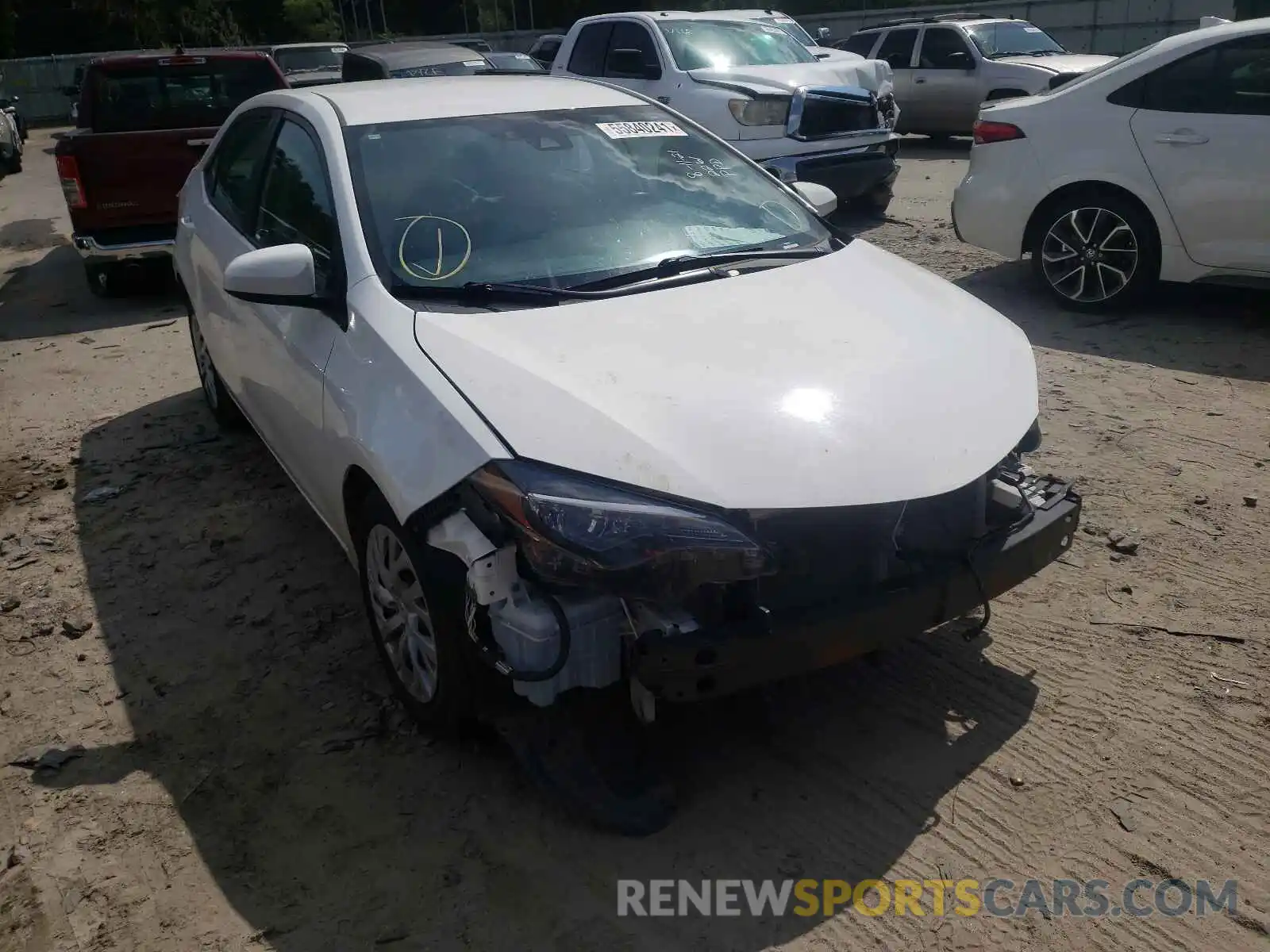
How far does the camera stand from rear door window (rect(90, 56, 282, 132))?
8.95 meters

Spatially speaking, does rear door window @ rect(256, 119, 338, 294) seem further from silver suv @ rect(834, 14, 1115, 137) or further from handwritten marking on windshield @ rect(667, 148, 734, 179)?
silver suv @ rect(834, 14, 1115, 137)

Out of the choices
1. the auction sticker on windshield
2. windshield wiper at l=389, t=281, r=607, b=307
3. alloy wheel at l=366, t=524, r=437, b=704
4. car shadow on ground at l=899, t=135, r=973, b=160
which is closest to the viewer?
alloy wheel at l=366, t=524, r=437, b=704

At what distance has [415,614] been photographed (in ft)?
10.2

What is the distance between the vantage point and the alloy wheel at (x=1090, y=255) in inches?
269

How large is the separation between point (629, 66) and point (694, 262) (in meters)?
8.24

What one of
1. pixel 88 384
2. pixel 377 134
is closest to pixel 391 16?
pixel 88 384

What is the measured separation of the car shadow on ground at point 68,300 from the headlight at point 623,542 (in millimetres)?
7252

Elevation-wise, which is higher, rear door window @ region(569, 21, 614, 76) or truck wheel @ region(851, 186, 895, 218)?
rear door window @ region(569, 21, 614, 76)

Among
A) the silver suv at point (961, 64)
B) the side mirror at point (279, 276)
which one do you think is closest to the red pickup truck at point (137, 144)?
the side mirror at point (279, 276)

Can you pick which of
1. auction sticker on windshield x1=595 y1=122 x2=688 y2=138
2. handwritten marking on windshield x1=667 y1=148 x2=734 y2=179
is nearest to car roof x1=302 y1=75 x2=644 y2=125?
auction sticker on windshield x1=595 y1=122 x2=688 y2=138

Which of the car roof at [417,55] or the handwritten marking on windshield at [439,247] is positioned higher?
the car roof at [417,55]

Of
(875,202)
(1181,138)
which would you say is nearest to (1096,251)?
(1181,138)

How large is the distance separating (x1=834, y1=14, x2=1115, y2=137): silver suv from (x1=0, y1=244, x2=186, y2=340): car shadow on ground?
445 inches

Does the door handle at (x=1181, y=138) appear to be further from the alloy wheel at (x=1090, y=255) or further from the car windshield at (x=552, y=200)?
the car windshield at (x=552, y=200)
